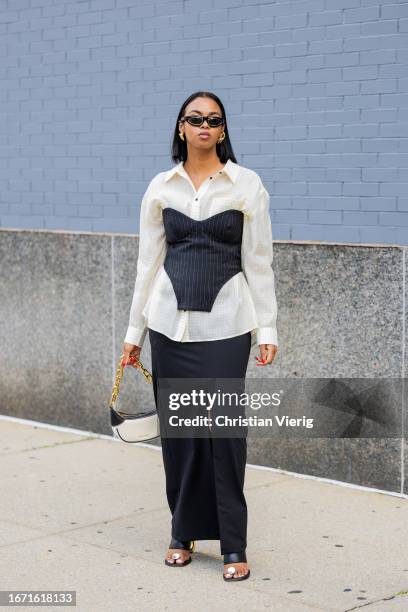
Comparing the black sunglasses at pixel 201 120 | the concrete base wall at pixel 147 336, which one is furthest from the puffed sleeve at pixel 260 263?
the concrete base wall at pixel 147 336

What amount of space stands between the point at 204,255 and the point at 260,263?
23 centimetres

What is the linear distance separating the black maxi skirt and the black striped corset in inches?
7.4

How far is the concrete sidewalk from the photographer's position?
4691 millimetres

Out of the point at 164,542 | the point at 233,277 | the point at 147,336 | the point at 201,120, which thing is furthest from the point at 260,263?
the point at 147,336

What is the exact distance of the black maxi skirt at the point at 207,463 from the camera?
15.9 ft

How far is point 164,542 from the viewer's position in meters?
5.41

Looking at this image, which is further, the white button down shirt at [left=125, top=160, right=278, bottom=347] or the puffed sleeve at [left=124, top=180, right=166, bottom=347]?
the puffed sleeve at [left=124, top=180, right=166, bottom=347]

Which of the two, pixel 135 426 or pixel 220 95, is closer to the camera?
pixel 135 426

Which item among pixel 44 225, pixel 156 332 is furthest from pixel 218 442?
pixel 44 225

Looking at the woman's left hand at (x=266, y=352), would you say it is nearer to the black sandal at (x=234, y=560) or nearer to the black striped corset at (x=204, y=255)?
the black striped corset at (x=204, y=255)

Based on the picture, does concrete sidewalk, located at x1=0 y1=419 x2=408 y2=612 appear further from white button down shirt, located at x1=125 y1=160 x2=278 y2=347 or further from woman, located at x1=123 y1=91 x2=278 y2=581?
white button down shirt, located at x1=125 y1=160 x2=278 y2=347

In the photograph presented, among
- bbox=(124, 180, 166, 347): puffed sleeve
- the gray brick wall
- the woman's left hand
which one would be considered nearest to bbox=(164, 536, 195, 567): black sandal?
the woman's left hand

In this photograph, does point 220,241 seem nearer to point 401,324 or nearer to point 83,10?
point 401,324

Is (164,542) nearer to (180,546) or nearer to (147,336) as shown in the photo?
(180,546)
